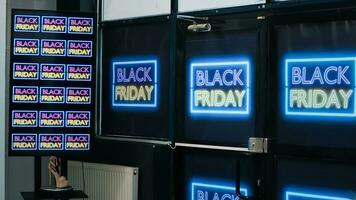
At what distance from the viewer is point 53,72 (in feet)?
12.6

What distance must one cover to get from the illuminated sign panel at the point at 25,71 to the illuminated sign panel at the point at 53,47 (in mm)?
125

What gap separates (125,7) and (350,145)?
217 cm

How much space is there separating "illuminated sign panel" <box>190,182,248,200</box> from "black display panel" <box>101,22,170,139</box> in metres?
0.49

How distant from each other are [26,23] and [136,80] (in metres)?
0.95

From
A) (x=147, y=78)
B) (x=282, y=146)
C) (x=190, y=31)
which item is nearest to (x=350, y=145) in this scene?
(x=282, y=146)

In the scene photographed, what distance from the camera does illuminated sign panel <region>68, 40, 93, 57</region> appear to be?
12.8ft

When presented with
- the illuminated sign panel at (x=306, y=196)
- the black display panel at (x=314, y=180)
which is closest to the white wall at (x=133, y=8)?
the black display panel at (x=314, y=180)

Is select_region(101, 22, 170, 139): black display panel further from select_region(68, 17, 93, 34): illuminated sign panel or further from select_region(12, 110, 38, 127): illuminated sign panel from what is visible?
select_region(12, 110, 38, 127): illuminated sign panel

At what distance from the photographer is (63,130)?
3.83 m

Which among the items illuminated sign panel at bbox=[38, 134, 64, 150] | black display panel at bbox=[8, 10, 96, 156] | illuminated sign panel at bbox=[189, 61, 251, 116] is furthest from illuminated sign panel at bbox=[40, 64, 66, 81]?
illuminated sign panel at bbox=[189, 61, 251, 116]

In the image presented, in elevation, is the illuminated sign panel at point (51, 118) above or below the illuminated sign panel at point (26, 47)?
below

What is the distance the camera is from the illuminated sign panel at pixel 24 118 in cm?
373

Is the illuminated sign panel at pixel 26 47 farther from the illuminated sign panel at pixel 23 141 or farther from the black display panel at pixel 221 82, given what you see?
the black display panel at pixel 221 82

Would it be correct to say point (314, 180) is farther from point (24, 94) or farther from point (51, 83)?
point (24, 94)
